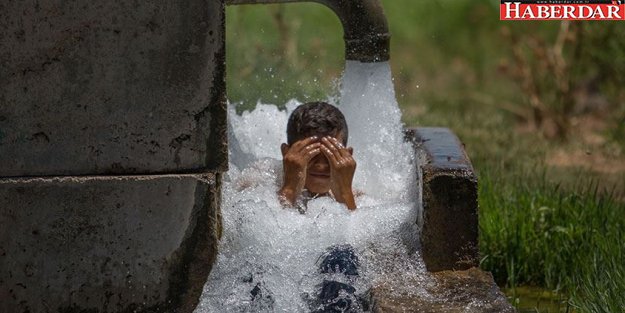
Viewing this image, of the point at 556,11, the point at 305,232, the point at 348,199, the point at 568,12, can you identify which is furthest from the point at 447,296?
the point at 568,12

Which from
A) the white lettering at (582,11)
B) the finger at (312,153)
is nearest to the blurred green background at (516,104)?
the white lettering at (582,11)

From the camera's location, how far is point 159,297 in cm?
433

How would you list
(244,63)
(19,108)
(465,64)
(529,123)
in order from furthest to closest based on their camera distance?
(465,64) < (529,123) < (244,63) < (19,108)

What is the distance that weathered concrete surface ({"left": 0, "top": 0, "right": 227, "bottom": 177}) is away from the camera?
4137 mm

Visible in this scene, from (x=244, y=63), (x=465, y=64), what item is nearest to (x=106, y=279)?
(x=244, y=63)

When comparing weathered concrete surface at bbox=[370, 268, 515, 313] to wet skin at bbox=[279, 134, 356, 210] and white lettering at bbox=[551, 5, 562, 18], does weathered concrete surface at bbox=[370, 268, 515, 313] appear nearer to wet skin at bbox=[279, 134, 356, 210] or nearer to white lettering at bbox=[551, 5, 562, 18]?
wet skin at bbox=[279, 134, 356, 210]

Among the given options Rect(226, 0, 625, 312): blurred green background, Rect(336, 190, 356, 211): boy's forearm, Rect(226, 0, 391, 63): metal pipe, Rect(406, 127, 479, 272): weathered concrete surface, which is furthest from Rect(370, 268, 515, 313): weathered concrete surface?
Rect(226, 0, 391, 63): metal pipe

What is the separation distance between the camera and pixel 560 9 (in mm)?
6457

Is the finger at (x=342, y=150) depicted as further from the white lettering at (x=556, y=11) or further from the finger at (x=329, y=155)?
the white lettering at (x=556, y=11)

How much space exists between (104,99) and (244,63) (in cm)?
591

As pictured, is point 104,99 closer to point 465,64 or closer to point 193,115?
point 193,115

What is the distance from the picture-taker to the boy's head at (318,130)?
5020mm

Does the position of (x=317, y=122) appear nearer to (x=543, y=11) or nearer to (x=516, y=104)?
(x=543, y=11)

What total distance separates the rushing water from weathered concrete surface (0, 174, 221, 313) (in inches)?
5.8
